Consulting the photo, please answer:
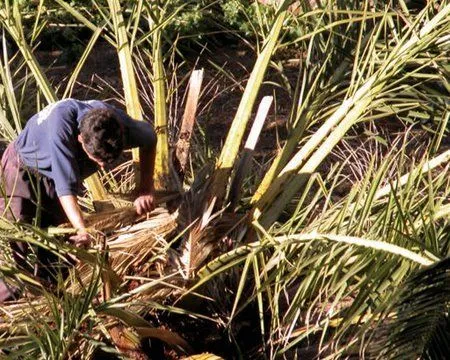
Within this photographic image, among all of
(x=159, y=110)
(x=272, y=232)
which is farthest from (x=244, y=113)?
(x=272, y=232)

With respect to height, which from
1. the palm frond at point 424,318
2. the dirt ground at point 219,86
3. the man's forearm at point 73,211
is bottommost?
the dirt ground at point 219,86

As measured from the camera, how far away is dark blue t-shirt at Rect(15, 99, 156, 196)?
4.68m

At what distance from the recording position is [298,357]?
16.5 feet

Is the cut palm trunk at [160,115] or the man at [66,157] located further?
the cut palm trunk at [160,115]

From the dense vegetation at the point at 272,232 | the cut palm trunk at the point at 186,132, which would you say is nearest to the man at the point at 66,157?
the dense vegetation at the point at 272,232

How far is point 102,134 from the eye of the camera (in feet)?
15.2

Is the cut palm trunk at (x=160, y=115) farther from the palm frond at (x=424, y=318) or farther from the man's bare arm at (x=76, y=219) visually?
the palm frond at (x=424, y=318)

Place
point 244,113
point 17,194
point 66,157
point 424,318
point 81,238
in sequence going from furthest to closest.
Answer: point 244,113 < point 17,194 < point 66,157 < point 81,238 < point 424,318

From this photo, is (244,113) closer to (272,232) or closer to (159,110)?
(159,110)

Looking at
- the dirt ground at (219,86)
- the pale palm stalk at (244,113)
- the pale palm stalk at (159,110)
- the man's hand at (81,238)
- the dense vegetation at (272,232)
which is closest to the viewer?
the dense vegetation at (272,232)

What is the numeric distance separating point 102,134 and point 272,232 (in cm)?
77

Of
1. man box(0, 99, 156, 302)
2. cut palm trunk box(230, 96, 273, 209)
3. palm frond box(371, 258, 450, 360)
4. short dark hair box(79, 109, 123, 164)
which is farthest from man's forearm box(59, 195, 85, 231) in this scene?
palm frond box(371, 258, 450, 360)

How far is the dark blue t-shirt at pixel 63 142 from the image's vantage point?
184 inches

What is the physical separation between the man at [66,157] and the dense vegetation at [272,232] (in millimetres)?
150
